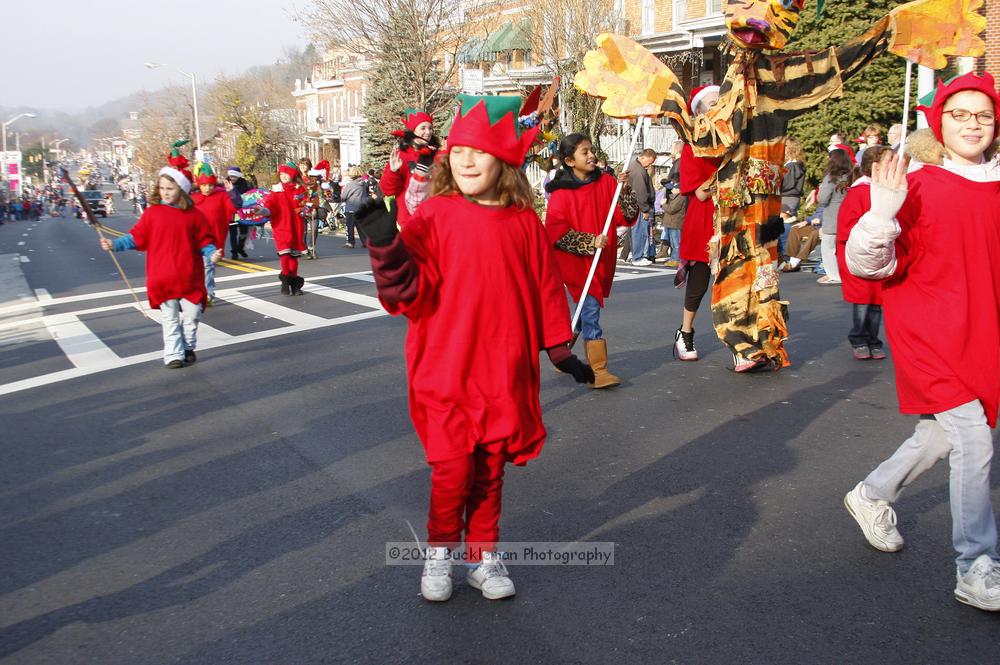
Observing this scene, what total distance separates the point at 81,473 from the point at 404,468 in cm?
188

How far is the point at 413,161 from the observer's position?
356 inches

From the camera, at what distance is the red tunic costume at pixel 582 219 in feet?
23.0

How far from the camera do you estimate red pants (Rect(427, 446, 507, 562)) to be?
351 centimetres

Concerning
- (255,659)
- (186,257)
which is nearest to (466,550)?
(255,659)

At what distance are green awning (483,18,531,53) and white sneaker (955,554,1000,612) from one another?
27.7 metres

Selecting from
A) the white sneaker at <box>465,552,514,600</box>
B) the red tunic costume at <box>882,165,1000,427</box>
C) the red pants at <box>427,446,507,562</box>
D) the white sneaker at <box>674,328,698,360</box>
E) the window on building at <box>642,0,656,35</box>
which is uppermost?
the window on building at <box>642,0,656,35</box>

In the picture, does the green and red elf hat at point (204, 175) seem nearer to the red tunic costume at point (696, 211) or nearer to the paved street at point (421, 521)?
the paved street at point (421, 521)

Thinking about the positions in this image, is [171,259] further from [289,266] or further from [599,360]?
[289,266]

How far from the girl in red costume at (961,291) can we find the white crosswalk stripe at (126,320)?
700cm

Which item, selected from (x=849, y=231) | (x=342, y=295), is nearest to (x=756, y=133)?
(x=849, y=231)

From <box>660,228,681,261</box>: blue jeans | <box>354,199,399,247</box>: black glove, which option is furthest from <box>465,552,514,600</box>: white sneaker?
<box>660,228,681,261</box>: blue jeans

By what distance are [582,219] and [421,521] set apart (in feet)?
10.5

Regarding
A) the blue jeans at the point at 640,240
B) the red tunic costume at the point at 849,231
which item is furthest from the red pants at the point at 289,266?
the red tunic costume at the point at 849,231

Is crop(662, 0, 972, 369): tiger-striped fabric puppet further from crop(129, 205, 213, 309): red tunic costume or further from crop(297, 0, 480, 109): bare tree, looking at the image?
crop(297, 0, 480, 109): bare tree
